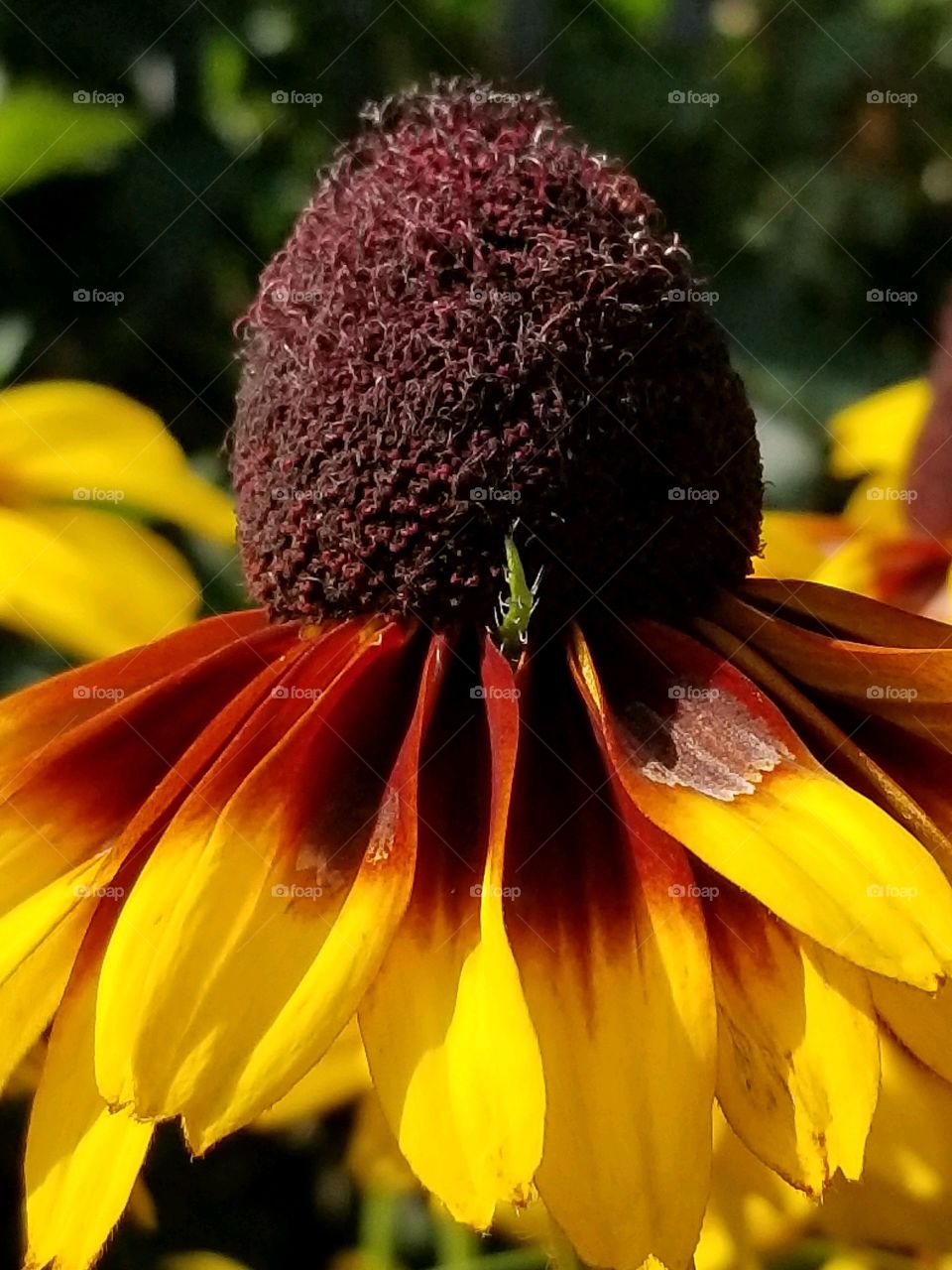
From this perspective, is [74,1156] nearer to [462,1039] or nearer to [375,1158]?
[462,1039]

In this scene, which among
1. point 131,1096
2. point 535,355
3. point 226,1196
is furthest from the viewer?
point 226,1196

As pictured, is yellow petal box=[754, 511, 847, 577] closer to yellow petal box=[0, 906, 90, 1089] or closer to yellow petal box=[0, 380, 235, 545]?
yellow petal box=[0, 380, 235, 545]

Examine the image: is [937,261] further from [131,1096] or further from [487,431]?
[131,1096]

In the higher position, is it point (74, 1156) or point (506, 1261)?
point (74, 1156)

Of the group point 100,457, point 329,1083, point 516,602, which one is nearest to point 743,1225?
Result: point 329,1083

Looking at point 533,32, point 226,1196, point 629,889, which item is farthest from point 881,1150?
point 533,32

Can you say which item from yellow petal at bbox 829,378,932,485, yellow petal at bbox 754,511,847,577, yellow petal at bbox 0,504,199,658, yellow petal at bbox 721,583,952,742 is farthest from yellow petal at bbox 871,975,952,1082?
yellow petal at bbox 829,378,932,485
